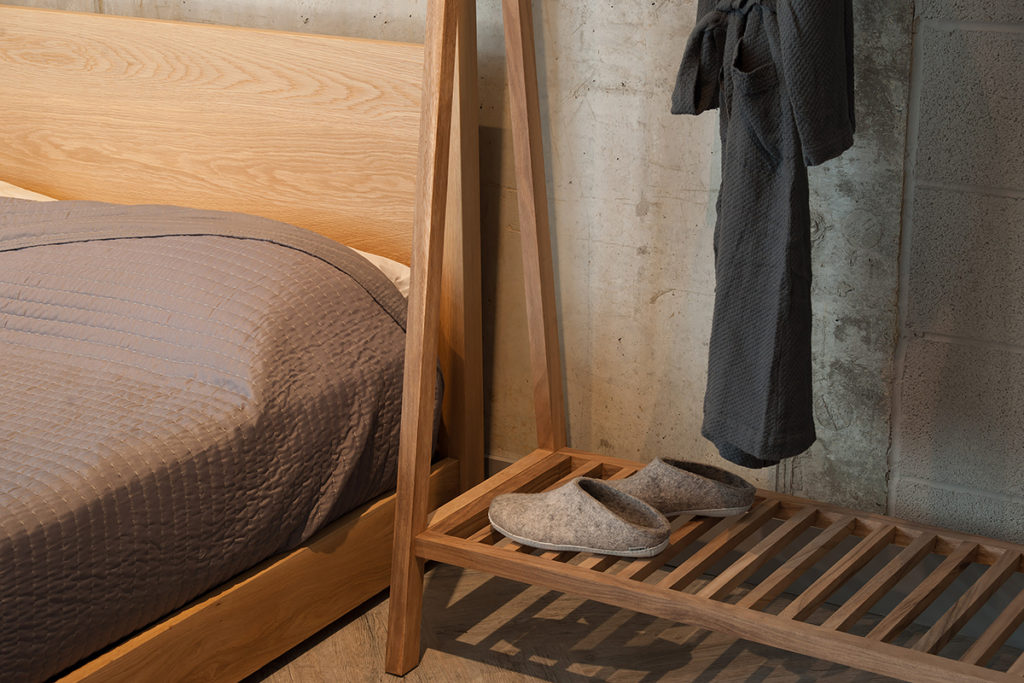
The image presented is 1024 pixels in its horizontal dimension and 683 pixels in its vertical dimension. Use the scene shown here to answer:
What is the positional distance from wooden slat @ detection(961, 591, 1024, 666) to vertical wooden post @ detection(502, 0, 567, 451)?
83 centimetres

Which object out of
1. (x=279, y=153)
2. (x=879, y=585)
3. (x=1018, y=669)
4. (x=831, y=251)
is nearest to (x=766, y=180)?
(x=831, y=251)

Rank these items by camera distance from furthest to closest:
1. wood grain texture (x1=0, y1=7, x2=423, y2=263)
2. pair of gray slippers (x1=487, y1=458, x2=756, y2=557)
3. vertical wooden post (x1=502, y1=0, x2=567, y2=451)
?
wood grain texture (x1=0, y1=7, x2=423, y2=263), vertical wooden post (x1=502, y1=0, x2=567, y2=451), pair of gray slippers (x1=487, y1=458, x2=756, y2=557)

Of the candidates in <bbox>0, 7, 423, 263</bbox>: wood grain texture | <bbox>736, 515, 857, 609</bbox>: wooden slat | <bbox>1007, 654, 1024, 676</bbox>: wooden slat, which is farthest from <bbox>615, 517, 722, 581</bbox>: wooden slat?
<bbox>0, 7, 423, 263</bbox>: wood grain texture

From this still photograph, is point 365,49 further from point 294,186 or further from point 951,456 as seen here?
point 951,456

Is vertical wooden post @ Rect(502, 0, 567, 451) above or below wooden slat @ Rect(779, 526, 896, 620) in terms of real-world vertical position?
above

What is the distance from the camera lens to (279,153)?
229 cm

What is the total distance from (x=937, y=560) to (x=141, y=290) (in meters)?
1.40

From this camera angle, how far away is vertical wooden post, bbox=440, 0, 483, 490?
2059mm

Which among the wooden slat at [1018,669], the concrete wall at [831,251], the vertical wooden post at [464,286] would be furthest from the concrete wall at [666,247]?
the wooden slat at [1018,669]

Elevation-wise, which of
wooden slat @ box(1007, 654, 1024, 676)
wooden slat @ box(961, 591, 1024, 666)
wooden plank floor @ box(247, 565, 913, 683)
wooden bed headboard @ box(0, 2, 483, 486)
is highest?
wooden bed headboard @ box(0, 2, 483, 486)

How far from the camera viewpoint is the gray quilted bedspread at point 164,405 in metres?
1.45

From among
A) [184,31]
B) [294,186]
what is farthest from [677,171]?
[184,31]

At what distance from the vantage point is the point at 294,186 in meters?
2.29

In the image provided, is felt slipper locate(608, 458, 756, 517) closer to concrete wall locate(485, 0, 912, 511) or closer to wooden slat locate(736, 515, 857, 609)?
wooden slat locate(736, 515, 857, 609)
